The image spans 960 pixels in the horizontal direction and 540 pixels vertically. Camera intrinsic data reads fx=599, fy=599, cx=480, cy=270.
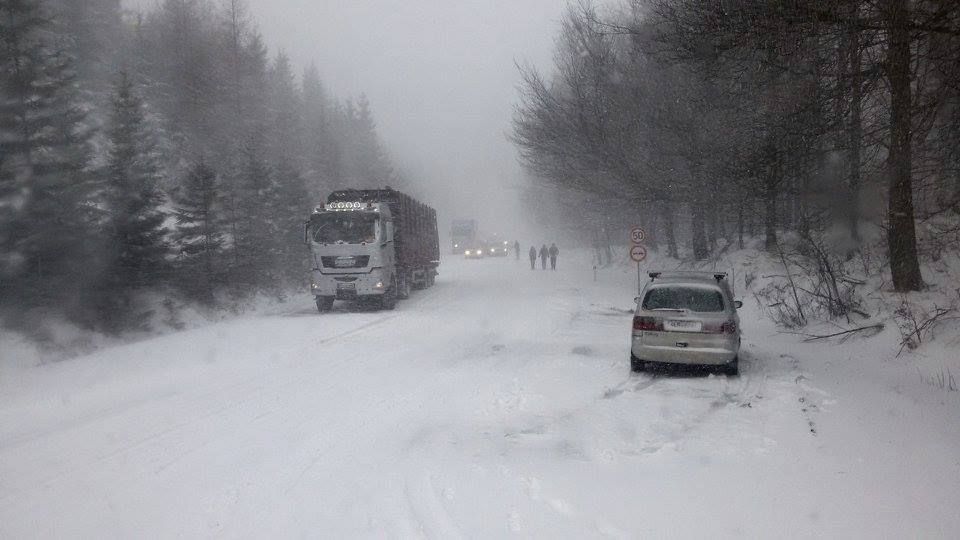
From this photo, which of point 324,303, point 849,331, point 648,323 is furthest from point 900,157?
point 324,303

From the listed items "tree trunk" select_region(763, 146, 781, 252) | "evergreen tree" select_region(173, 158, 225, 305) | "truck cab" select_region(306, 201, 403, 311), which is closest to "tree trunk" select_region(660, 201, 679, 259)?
"tree trunk" select_region(763, 146, 781, 252)

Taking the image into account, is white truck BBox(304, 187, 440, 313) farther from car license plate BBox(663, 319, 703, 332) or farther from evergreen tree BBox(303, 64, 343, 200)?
evergreen tree BBox(303, 64, 343, 200)

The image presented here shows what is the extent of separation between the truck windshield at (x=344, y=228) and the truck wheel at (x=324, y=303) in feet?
6.08

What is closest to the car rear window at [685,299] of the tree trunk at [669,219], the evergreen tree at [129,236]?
the tree trunk at [669,219]

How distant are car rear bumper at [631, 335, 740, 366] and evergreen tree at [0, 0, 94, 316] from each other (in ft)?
54.9

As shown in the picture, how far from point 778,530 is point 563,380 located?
5199 millimetres

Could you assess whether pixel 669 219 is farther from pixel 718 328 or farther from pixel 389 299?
pixel 718 328

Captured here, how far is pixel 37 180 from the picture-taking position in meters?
17.4

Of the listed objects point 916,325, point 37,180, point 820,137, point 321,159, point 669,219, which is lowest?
point 916,325

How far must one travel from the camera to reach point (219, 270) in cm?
2425

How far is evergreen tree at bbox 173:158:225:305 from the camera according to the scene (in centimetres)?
2261

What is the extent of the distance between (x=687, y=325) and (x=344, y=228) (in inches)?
492

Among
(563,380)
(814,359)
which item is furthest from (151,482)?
(814,359)

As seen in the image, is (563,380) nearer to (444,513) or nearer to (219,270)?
(444,513)
